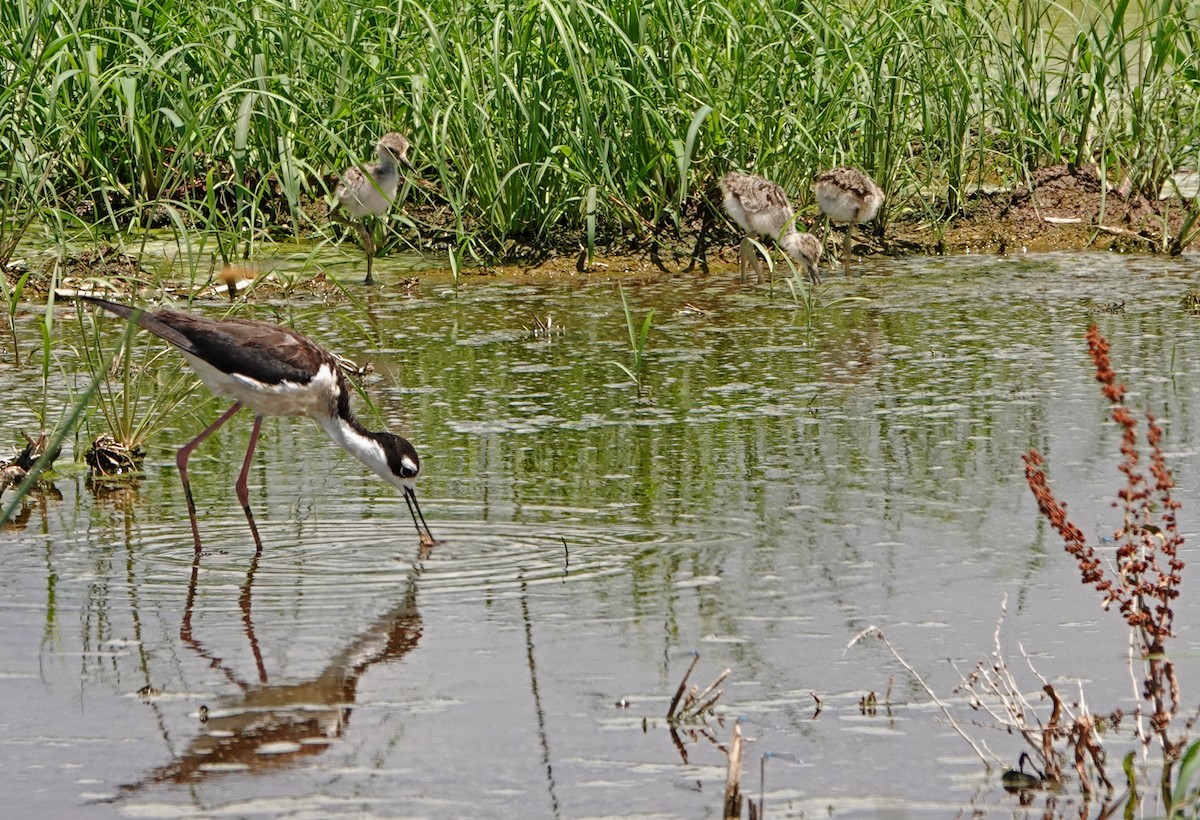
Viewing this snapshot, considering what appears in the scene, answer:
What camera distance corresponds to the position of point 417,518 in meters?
6.32

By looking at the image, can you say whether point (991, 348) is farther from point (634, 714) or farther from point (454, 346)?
point (634, 714)

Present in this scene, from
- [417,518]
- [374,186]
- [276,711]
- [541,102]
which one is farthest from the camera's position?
[541,102]

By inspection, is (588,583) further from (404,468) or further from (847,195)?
(847,195)

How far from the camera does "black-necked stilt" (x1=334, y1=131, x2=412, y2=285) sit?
33.9ft

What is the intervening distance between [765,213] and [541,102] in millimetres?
1467

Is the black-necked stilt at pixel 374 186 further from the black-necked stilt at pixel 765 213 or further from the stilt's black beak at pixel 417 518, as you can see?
the stilt's black beak at pixel 417 518

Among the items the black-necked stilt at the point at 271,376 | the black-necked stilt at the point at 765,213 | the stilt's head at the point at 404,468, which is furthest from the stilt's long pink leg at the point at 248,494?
the black-necked stilt at the point at 765,213

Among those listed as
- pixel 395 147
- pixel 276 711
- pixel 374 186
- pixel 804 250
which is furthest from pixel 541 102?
pixel 276 711

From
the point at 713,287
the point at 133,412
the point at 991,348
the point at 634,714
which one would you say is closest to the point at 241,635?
the point at 634,714

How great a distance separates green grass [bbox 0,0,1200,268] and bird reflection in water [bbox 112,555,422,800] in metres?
5.31

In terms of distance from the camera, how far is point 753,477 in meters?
6.77

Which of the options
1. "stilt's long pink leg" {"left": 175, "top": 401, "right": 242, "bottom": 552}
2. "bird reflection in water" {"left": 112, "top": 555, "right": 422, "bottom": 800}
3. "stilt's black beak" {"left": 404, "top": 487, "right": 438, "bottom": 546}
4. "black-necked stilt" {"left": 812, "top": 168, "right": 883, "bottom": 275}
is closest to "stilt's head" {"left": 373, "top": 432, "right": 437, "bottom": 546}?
"stilt's black beak" {"left": 404, "top": 487, "right": 438, "bottom": 546}

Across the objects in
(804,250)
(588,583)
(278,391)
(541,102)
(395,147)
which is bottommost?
(588,583)

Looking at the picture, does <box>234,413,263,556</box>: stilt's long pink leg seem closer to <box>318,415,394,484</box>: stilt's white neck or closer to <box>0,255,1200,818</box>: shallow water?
<box>0,255,1200,818</box>: shallow water
